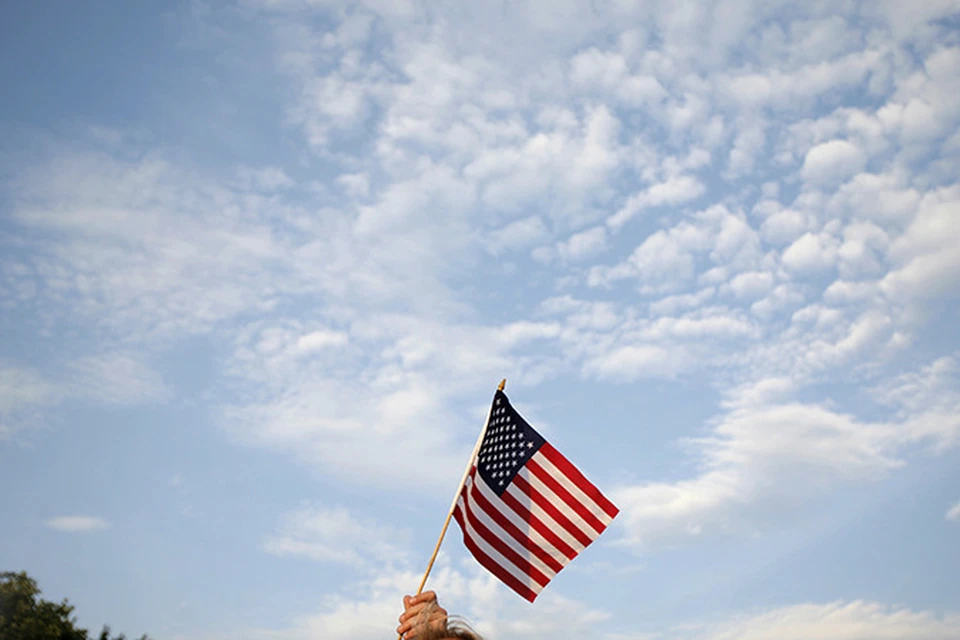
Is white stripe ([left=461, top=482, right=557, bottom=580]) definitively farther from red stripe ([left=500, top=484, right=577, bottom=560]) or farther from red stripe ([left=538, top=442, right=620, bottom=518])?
red stripe ([left=538, top=442, right=620, bottom=518])

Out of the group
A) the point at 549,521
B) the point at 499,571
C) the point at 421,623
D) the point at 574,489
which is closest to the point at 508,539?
the point at 499,571

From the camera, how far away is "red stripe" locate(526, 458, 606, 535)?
9195 millimetres

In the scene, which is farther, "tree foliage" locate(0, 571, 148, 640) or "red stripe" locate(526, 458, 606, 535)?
"tree foliage" locate(0, 571, 148, 640)

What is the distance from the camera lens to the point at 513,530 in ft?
30.3

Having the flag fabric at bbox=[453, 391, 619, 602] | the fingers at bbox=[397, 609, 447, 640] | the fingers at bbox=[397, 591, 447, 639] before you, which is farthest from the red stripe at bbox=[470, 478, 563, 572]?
the fingers at bbox=[397, 609, 447, 640]

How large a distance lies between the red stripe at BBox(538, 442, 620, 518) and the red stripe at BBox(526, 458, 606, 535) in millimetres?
149

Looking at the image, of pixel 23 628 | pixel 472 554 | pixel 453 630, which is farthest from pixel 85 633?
pixel 453 630

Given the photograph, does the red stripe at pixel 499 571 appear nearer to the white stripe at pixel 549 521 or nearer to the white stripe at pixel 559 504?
the white stripe at pixel 549 521

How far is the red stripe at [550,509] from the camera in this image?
916 centimetres

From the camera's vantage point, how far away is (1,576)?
1415 inches

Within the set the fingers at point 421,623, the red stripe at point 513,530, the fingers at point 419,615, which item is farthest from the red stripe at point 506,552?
the fingers at point 421,623

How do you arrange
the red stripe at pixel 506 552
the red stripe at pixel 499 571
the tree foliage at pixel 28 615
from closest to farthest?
the red stripe at pixel 499 571, the red stripe at pixel 506 552, the tree foliage at pixel 28 615

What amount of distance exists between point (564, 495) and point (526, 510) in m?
0.50

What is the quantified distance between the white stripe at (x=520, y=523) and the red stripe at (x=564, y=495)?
51 centimetres
